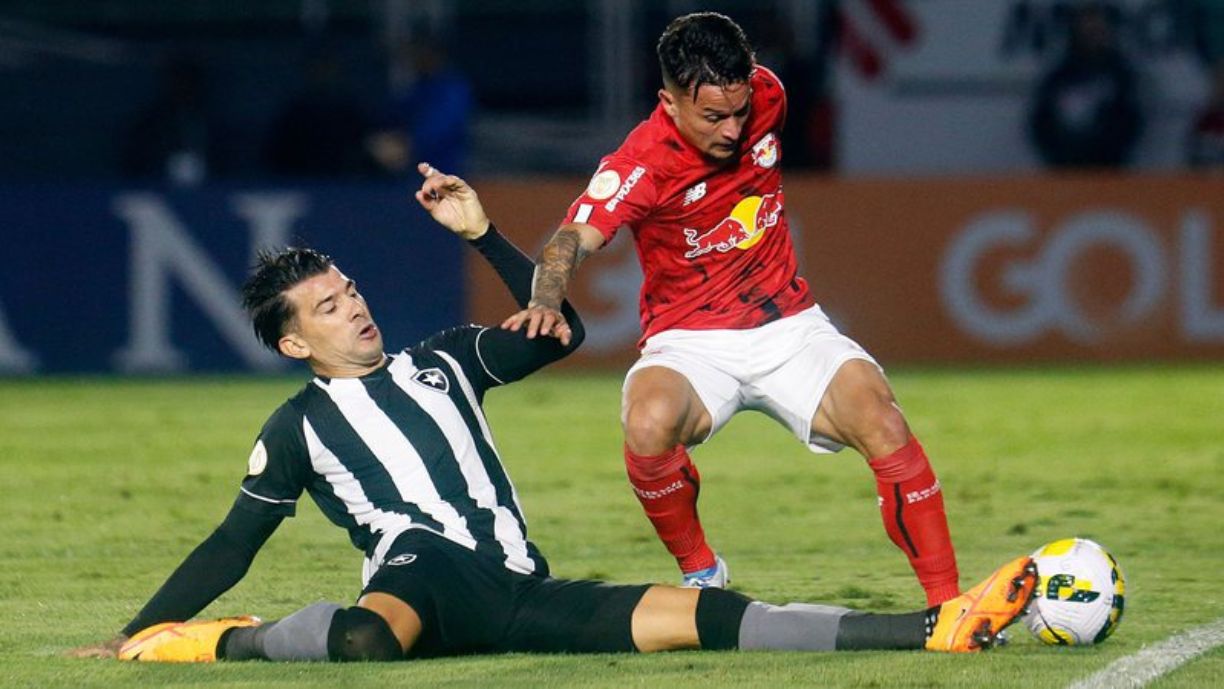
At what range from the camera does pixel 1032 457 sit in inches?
425

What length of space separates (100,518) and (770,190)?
11.4 feet

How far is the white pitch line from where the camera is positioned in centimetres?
527

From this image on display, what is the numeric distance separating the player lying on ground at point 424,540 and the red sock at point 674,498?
1.84ft

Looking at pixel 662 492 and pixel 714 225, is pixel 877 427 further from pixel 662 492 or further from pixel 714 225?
pixel 714 225

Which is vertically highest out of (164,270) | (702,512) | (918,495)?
(918,495)

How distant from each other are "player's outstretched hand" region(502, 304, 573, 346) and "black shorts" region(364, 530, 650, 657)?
60cm

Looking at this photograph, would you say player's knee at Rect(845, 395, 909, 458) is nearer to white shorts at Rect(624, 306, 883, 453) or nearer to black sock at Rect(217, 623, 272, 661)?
white shorts at Rect(624, 306, 883, 453)

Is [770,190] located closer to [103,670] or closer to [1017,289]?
[103,670]

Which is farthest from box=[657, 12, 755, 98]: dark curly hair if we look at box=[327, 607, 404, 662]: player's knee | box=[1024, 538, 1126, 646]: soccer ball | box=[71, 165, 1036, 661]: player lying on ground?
box=[327, 607, 404, 662]: player's knee

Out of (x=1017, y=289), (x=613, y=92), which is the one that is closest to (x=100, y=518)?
(x=1017, y=289)

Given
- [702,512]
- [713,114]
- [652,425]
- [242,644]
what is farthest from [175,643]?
[702,512]

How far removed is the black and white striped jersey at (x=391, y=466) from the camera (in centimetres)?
594

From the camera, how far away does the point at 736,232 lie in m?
6.87

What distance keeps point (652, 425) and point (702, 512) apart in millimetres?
2609
